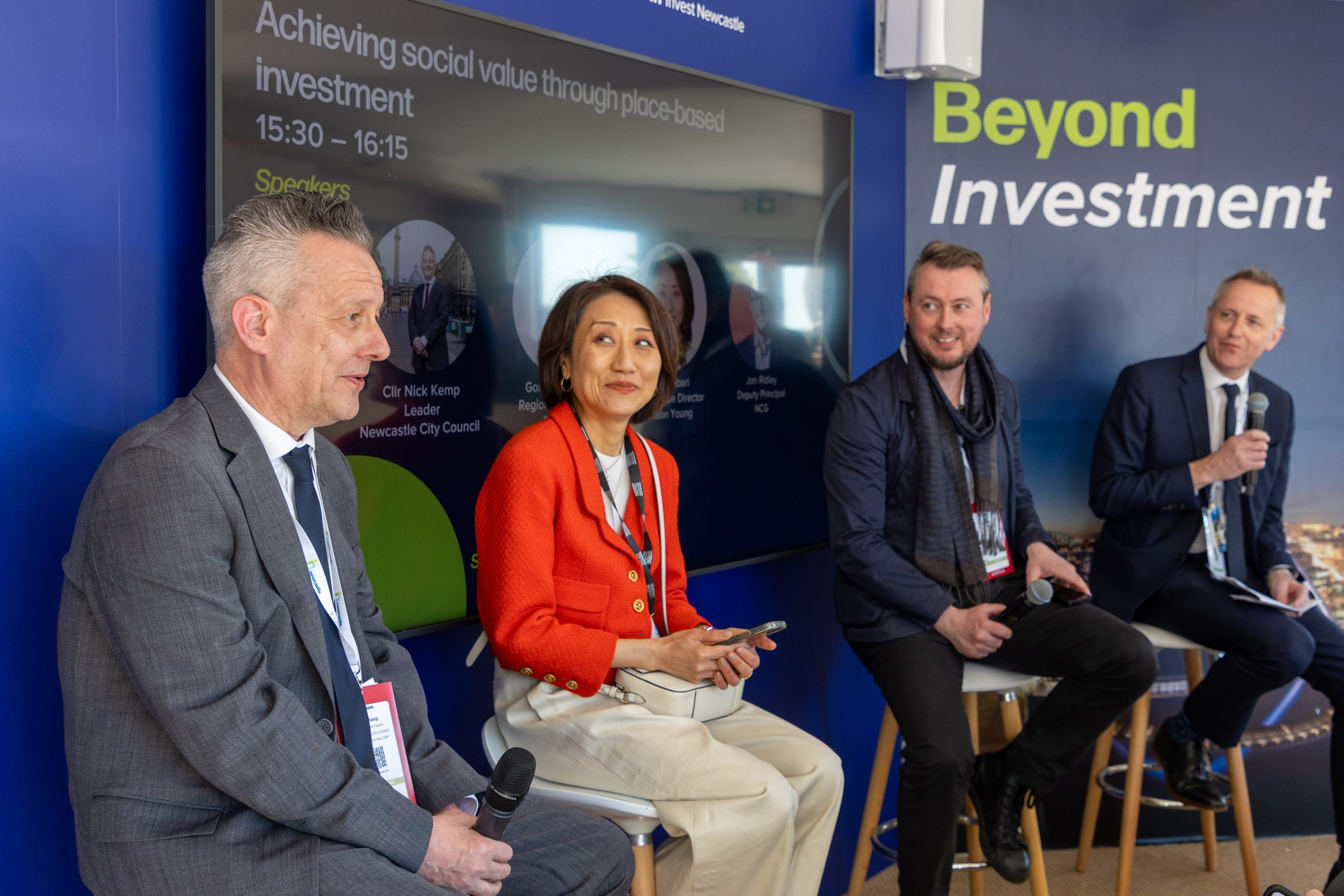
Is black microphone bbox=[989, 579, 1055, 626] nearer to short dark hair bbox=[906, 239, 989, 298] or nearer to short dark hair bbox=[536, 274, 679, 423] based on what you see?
short dark hair bbox=[906, 239, 989, 298]

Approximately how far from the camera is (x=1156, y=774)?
414 centimetres

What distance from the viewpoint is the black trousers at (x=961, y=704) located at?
2752 millimetres

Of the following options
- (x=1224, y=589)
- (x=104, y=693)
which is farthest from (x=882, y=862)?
→ (x=104, y=693)

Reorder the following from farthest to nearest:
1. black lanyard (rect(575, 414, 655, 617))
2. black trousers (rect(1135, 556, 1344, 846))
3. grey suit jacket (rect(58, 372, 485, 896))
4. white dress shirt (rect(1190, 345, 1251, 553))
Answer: white dress shirt (rect(1190, 345, 1251, 553))
black trousers (rect(1135, 556, 1344, 846))
black lanyard (rect(575, 414, 655, 617))
grey suit jacket (rect(58, 372, 485, 896))

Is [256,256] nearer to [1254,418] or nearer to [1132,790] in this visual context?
[1132,790]

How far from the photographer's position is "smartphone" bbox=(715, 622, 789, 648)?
224 cm

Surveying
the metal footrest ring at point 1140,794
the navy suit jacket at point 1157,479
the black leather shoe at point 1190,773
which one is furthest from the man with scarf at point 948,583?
the black leather shoe at point 1190,773

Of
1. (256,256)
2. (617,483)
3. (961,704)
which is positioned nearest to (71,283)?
(256,256)

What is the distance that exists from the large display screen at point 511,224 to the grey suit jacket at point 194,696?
578 mm

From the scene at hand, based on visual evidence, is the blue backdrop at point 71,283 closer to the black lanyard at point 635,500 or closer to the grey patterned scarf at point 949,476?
the black lanyard at point 635,500

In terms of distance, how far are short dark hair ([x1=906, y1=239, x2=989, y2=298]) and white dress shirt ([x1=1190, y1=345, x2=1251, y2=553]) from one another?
942 millimetres

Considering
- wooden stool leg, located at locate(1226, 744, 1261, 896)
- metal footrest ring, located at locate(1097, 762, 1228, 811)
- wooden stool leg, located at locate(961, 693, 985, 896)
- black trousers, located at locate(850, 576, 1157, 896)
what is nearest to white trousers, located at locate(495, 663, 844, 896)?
black trousers, located at locate(850, 576, 1157, 896)

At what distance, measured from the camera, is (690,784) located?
7.18ft

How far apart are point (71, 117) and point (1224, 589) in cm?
332
